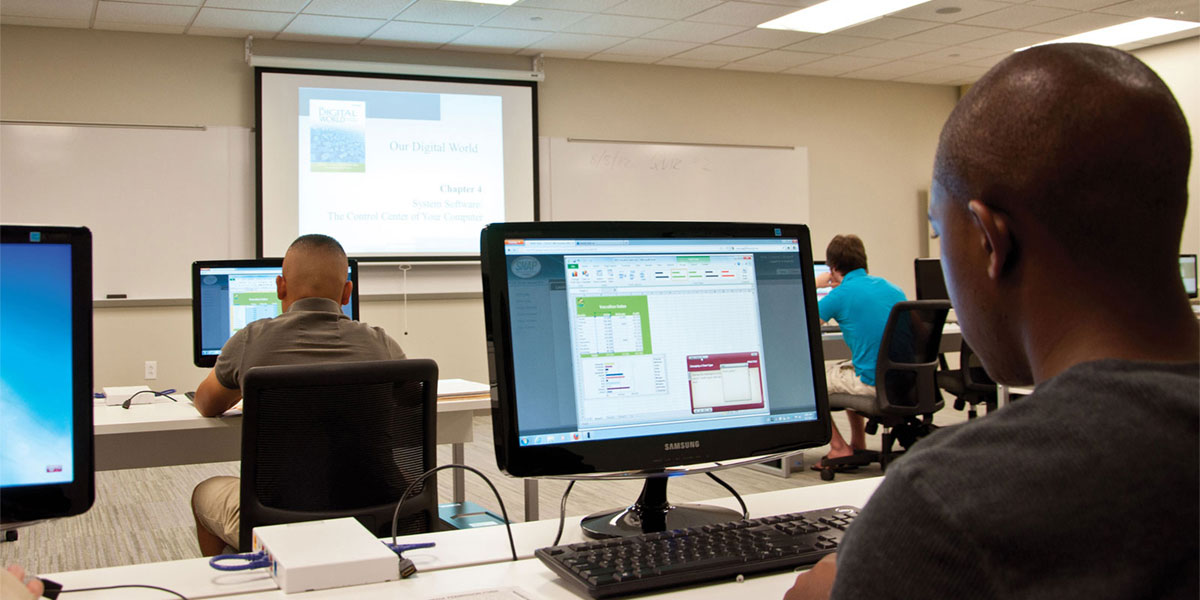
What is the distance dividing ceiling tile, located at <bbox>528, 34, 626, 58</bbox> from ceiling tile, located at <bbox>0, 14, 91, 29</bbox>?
8.78 ft

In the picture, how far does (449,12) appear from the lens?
5449 millimetres

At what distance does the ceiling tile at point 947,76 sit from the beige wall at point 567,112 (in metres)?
0.12

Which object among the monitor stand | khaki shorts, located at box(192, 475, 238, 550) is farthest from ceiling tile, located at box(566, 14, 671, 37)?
the monitor stand

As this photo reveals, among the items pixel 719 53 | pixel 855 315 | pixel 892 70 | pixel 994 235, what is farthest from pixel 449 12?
pixel 994 235

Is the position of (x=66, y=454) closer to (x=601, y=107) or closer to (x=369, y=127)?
(x=369, y=127)

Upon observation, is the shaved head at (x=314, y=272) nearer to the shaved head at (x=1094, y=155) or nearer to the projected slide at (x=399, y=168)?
the shaved head at (x=1094, y=155)

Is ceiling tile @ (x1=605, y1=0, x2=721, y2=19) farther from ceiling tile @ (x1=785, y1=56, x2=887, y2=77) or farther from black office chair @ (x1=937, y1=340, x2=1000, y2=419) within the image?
black office chair @ (x1=937, y1=340, x2=1000, y2=419)

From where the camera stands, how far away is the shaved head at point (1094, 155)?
64 cm

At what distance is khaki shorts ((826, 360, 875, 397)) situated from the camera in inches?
173

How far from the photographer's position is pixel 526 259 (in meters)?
1.26

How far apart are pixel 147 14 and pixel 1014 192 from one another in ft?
18.5

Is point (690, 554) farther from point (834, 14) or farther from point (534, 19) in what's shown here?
point (834, 14)

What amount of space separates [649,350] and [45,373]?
72cm

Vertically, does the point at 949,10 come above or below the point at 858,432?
above
